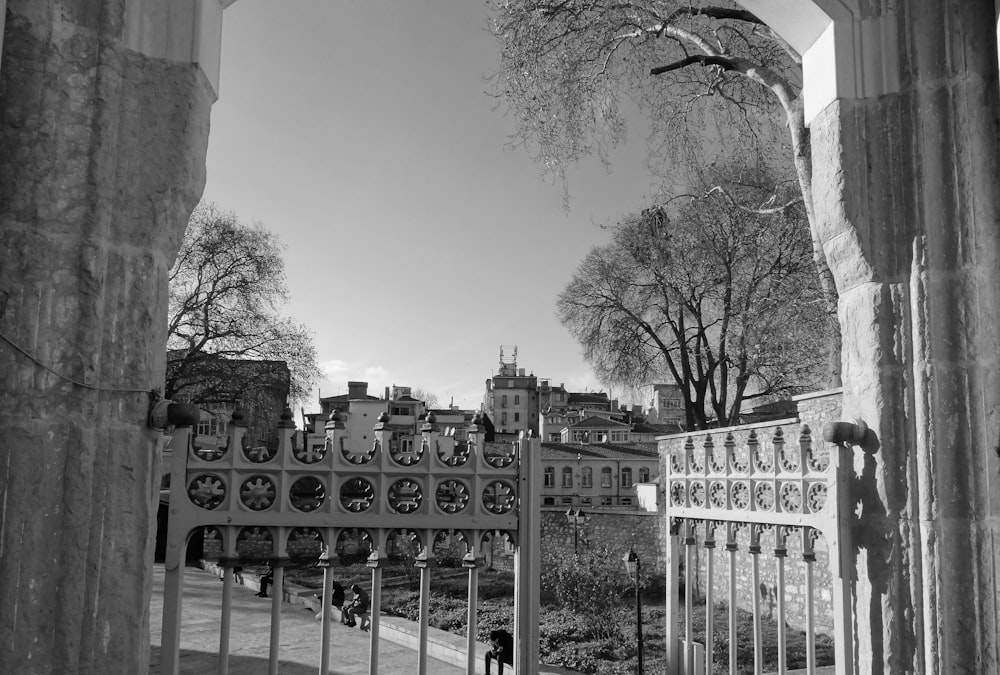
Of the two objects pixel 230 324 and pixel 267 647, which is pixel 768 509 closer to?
pixel 267 647

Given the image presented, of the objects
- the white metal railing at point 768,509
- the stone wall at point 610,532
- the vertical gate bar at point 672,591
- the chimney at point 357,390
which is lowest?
the stone wall at point 610,532

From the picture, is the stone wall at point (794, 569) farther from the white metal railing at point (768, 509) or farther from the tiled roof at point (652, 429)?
the tiled roof at point (652, 429)

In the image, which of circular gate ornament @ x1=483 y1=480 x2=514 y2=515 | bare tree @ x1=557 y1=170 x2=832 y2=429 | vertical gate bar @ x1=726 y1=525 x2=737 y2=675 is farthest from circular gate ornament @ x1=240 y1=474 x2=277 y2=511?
bare tree @ x1=557 y1=170 x2=832 y2=429

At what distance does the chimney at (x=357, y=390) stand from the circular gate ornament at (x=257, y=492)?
117 ft

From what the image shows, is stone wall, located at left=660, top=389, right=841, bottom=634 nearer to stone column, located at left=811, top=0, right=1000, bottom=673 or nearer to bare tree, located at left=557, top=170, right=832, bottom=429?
bare tree, located at left=557, top=170, right=832, bottom=429

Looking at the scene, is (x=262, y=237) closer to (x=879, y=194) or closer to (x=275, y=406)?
(x=275, y=406)

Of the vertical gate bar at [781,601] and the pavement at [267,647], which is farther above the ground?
the vertical gate bar at [781,601]

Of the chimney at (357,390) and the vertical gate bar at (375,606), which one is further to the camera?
the chimney at (357,390)

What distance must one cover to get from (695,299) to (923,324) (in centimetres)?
1639

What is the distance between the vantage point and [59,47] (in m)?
1.88

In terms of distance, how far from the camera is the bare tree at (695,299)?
1485cm

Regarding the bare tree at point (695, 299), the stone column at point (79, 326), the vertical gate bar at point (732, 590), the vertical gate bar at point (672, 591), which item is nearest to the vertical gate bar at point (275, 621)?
the stone column at point (79, 326)

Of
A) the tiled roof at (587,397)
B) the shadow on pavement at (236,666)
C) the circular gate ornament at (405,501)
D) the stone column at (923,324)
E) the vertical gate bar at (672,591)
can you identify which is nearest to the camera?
the stone column at (923,324)

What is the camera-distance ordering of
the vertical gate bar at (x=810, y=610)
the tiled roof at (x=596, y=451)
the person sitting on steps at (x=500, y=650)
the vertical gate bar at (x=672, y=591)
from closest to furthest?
the vertical gate bar at (x=810, y=610) < the vertical gate bar at (x=672, y=591) < the person sitting on steps at (x=500, y=650) < the tiled roof at (x=596, y=451)
